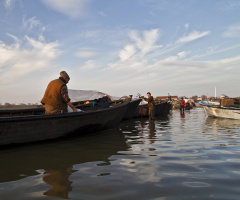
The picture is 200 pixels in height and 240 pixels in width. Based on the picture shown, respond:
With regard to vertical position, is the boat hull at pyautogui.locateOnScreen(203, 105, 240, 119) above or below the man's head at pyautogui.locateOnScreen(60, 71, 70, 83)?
below

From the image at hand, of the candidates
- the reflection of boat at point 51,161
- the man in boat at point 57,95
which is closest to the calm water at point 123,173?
the reflection of boat at point 51,161

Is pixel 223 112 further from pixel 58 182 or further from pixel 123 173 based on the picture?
pixel 58 182

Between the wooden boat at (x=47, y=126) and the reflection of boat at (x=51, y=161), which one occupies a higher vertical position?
the wooden boat at (x=47, y=126)

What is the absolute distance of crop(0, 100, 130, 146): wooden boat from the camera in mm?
4676

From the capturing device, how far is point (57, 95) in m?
5.75

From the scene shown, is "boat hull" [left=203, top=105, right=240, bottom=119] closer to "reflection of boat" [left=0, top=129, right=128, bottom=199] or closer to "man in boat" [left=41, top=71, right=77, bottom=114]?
"reflection of boat" [left=0, top=129, right=128, bottom=199]

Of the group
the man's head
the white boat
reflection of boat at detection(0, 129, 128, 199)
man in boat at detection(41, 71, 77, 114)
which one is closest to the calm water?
reflection of boat at detection(0, 129, 128, 199)

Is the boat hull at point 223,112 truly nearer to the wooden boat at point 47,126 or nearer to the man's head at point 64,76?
the wooden boat at point 47,126

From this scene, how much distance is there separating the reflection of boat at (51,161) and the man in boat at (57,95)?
1.00 meters

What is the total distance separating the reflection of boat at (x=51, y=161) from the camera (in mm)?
2699

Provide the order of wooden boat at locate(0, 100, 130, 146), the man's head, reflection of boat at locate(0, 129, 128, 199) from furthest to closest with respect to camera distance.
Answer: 1. the man's head
2. wooden boat at locate(0, 100, 130, 146)
3. reflection of boat at locate(0, 129, 128, 199)

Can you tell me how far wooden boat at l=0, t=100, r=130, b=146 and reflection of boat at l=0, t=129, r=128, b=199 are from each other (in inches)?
10.0

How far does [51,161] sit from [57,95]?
95.8 inches

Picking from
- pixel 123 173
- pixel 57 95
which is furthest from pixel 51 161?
pixel 57 95
